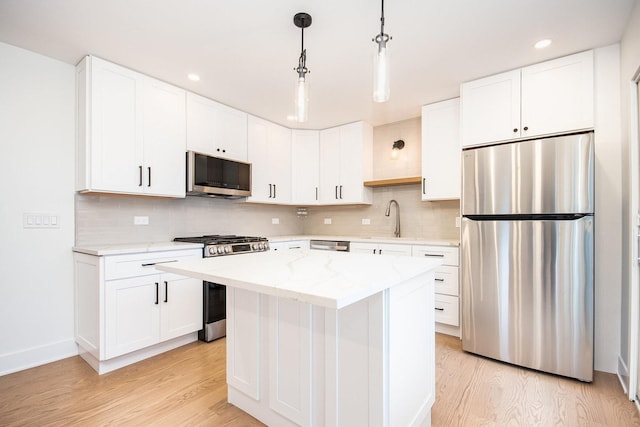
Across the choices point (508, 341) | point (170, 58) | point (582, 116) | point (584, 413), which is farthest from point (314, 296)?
point (582, 116)

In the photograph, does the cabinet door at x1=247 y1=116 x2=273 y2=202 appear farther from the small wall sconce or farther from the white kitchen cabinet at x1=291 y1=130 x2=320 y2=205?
the small wall sconce

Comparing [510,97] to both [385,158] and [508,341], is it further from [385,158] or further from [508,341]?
[508,341]

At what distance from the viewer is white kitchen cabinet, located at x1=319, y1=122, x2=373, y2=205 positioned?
3898 mm

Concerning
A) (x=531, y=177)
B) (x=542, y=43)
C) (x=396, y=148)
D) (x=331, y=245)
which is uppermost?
(x=542, y=43)

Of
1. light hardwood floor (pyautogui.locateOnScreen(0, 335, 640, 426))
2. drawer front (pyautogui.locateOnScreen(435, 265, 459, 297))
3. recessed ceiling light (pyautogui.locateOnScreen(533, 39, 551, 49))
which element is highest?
recessed ceiling light (pyautogui.locateOnScreen(533, 39, 551, 49))

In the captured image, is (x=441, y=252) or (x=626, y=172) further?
(x=441, y=252)

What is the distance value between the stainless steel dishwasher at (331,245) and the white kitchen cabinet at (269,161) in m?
0.68

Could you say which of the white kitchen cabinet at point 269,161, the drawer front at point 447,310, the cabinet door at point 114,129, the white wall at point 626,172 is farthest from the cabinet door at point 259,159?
the white wall at point 626,172

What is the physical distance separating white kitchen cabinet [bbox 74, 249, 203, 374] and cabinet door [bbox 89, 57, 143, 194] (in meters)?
0.63

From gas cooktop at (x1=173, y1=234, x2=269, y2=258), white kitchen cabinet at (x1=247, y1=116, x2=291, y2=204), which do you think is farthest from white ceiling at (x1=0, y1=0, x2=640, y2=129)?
gas cooktop at (x1=173, y1=234, x2=269, y2=258)

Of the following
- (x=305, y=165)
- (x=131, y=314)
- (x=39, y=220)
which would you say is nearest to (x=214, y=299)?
(x=131, y=314)

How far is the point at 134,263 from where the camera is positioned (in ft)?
7.70

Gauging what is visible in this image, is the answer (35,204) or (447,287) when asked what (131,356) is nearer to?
(35,204)

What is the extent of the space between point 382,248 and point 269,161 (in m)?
1.77
